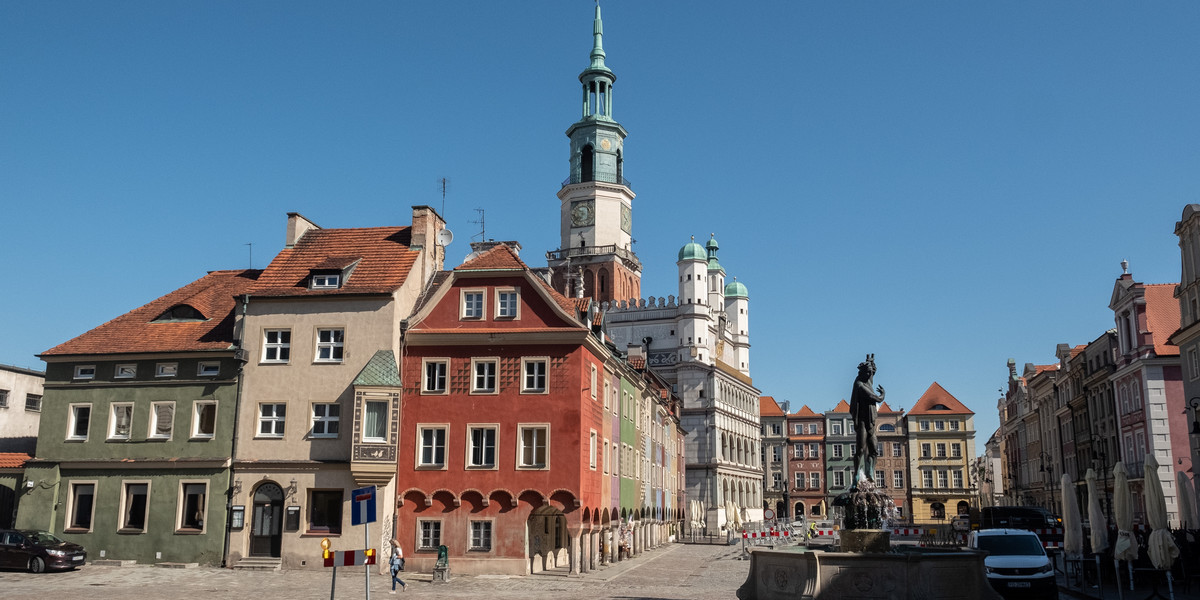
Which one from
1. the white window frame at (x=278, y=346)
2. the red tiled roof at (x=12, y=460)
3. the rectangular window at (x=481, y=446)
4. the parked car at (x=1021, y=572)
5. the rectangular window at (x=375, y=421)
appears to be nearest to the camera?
the parked car at (x=1021, y=572)

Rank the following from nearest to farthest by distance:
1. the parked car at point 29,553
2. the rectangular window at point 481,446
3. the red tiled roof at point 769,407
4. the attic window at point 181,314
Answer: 1. the parked car at point 29,553
2. the rectangular window at point 481,446
3. the attic window at point 181,314
4. the red tiled roof at point 769,407

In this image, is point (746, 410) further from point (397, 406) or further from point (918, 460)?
point (397, 406)

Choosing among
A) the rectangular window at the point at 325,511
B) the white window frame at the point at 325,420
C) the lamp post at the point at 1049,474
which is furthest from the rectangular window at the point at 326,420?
the lamp post at the point at 1049,474

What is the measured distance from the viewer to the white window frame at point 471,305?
37.9 m

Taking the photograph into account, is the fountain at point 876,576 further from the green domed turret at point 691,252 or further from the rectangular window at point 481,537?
the green domed turret at point 691,252

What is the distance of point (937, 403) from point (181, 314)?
107 metres

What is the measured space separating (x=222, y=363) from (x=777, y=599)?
24434 mm

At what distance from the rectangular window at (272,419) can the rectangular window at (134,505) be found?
466cm

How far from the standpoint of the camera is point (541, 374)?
37.2 metres

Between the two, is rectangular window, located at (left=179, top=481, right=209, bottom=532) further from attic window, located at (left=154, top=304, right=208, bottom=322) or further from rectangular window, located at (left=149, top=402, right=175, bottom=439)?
attic window, located at (left=154, top=304, right=208, bottom=322)

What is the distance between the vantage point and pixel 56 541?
111 feet

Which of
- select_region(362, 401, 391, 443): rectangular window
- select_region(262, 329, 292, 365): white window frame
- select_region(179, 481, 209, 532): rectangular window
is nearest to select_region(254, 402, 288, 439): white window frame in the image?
A: select_region(262, 329, 292, 365): white window frame

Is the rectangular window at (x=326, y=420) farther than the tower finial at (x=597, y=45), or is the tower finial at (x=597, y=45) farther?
the tower finial at (x=597, y=45)

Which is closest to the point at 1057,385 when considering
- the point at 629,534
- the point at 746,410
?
the point at 746,410
